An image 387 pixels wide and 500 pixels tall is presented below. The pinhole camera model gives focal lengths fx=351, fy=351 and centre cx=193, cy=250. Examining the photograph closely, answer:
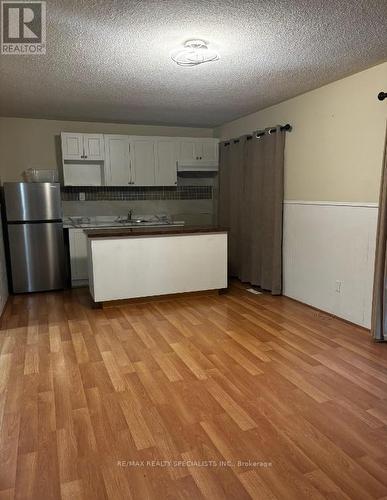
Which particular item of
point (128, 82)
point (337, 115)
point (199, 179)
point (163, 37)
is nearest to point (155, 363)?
point (163, 37)

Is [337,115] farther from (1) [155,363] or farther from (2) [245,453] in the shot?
(2) [245,453]

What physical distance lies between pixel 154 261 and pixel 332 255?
6.58 feet

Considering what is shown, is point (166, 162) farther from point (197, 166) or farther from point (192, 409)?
point (192, 409)

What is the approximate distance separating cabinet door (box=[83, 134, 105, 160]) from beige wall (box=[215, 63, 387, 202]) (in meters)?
2.45

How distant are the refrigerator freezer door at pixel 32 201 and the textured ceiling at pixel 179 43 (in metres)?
0.98

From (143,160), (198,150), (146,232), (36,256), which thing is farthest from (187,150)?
(36,256)

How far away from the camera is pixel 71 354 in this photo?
2.91 meters

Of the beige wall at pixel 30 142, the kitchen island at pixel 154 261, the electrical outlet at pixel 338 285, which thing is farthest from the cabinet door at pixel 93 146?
the electrical outlet at pixel 338 285

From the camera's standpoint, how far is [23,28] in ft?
7.54

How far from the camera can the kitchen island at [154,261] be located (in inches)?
159

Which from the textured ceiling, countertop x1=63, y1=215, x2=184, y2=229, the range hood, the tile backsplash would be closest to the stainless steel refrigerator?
countertop x1=63, y1=215, x2=184, y2=229

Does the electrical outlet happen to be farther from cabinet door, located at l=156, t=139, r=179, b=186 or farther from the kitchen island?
A: cabinet door, located at l=156, t=139, r=179, b=186

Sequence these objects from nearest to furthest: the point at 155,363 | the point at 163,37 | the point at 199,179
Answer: the point at 163,37, the point at 155,363, the point at 199,179

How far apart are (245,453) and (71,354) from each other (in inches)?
67.6
